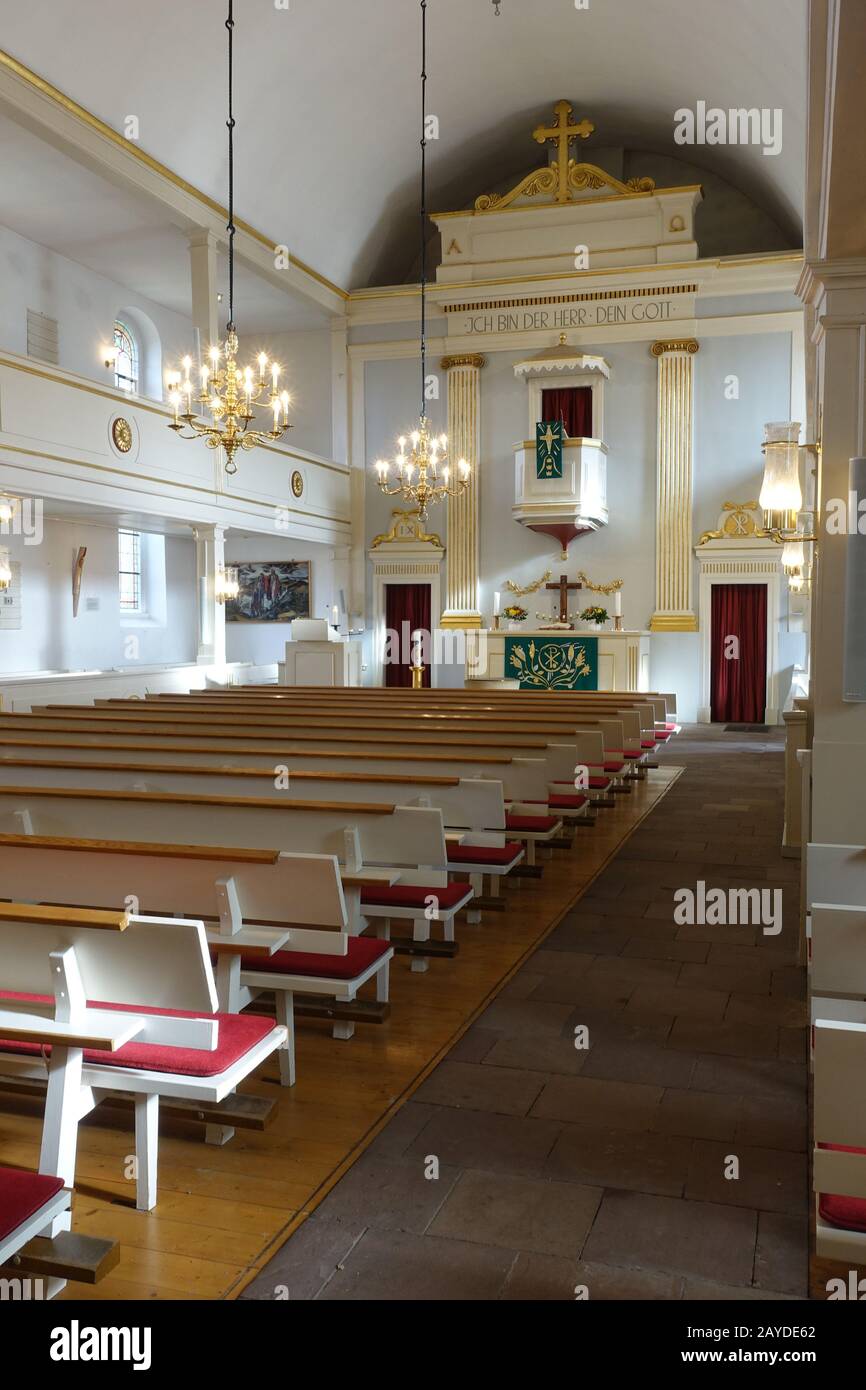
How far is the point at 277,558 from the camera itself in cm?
1802

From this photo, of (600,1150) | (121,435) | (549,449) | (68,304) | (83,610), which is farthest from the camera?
(549,449)

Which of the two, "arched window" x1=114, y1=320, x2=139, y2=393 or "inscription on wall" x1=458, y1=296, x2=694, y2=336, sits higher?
"inscription on wall" x1=458, y1=296, x2=694, y2=336

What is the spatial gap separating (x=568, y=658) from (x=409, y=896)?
1129cm

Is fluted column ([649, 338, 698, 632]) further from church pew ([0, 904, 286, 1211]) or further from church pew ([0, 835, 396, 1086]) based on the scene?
church pew ([0, 904, 286, 1211])

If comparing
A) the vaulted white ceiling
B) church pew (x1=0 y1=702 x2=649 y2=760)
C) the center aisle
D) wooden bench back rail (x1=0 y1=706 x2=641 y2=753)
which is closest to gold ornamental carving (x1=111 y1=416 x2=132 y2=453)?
the vaulted white ceiling

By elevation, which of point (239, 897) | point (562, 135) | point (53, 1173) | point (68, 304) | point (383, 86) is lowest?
point (53, 1173)

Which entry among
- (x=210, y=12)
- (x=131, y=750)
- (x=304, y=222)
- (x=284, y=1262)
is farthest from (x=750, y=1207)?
(x=304, y=222)

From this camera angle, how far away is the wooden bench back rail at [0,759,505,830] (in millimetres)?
4508

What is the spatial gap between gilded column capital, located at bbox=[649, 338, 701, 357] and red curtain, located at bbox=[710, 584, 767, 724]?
11.3 ft

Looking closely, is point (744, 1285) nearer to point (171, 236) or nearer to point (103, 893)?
point (103, 893)

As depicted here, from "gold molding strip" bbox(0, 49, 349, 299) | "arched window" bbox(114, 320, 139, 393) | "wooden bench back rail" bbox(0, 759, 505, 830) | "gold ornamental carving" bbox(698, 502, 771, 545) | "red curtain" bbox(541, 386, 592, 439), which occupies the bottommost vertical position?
"wooden bench back rail" bbox(0, 759, 505, 830)

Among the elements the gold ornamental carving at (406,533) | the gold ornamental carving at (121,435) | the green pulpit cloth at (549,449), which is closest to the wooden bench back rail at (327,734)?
the gold ornamental carving at (121,435)

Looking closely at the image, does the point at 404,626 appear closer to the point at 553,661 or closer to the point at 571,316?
the point at 553,661

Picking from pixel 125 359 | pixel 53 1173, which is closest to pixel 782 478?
pixel 53 1173
